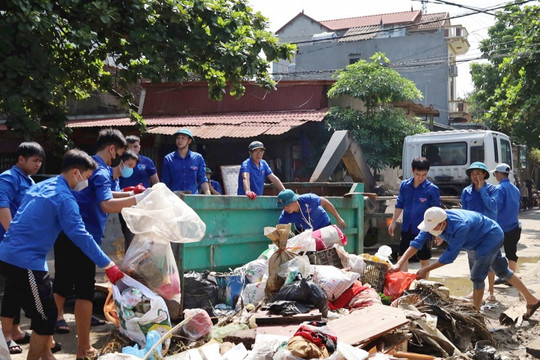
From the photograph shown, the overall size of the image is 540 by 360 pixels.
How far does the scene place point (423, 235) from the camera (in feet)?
18.7

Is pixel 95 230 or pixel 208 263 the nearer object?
pixel 95 230

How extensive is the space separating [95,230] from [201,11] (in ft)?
13.5

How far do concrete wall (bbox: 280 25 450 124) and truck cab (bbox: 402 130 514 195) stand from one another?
1757cm

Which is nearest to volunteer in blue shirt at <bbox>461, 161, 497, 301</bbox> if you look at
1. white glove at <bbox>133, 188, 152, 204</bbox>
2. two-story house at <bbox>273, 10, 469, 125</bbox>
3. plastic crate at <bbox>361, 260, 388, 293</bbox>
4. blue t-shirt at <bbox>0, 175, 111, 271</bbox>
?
plastic crate at <bbox>361, 260, 388, 293</bbox>

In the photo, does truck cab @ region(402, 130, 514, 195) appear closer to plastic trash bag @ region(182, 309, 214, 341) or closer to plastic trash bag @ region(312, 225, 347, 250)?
plastic trash bag @ region(312, 225, 347, 250)

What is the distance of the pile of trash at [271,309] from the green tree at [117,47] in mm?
2754

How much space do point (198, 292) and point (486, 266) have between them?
9.11 ft

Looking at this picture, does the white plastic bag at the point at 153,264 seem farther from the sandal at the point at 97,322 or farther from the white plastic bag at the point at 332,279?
the white plastic bag at the point at 332,279

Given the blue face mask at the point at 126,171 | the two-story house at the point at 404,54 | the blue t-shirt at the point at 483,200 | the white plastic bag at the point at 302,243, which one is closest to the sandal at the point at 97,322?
the blue face mask at the point at 126,171

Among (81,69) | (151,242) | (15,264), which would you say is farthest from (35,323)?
(81,69)

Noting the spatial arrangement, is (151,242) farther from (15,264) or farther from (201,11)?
(201,11)

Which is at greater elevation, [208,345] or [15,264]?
[15,264]

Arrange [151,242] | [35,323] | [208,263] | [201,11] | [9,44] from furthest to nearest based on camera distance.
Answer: [201,11] < [9,44] < [208,263] < [151,242] < [35,323]

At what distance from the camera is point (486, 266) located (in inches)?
227
